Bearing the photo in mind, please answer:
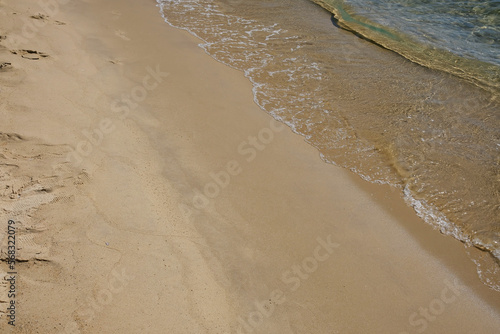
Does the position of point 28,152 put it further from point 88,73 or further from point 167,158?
point 88,73

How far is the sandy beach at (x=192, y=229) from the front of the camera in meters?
2.94

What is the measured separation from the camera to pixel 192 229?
366cm

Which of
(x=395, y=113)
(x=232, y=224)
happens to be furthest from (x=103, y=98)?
(x=395, y=113)

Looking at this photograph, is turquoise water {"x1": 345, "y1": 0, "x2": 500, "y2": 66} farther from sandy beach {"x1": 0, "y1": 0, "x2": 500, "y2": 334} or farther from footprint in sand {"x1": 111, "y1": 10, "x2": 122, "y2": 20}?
footprint in sand {"x1": 111, "y1": 10, "x2": 122, "y2": 20}

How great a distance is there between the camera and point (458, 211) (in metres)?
4.24

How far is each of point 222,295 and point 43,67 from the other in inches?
168

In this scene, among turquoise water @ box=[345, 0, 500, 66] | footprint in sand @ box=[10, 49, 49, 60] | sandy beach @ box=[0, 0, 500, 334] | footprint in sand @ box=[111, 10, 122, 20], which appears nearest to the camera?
sandy beach @ box=[0, 0, 500, 334]

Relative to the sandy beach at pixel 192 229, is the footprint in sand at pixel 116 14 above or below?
above

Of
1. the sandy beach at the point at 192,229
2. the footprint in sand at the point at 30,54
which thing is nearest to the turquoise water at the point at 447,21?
the sandy beach at the point at 192,229

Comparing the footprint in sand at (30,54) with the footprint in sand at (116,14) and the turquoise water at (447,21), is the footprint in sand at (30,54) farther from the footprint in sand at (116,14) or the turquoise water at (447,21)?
the turquoise water at (447,21)

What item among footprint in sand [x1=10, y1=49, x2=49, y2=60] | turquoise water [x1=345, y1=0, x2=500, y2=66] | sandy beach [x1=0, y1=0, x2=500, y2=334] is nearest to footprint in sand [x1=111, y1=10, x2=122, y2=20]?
footprint in sand [x1=10, y1=49, x2=49, y2=60]

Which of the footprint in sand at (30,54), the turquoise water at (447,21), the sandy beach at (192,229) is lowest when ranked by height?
the sandy beach at (192,229)

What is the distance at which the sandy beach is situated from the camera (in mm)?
2936

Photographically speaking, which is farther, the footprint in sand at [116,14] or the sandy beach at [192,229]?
the footprint in sand at [116,14]
